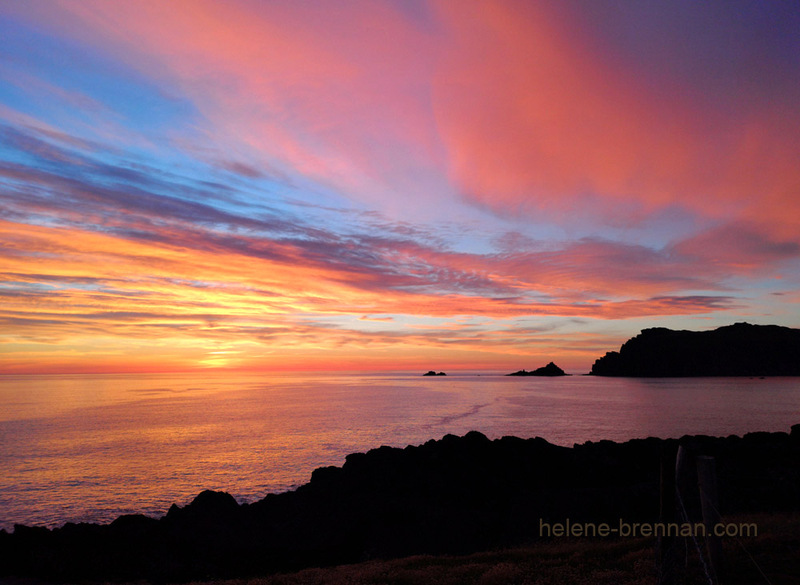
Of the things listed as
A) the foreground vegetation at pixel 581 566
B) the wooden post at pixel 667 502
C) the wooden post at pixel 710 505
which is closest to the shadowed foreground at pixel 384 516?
the foreground vegetation at pixel 581 566

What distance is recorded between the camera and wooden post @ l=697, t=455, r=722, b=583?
10.1 meters

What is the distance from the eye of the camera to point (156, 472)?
36.1m

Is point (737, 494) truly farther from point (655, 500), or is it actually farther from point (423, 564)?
point (423, 564)

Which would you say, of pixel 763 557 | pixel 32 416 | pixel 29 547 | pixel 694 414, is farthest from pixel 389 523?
pixel 32 416

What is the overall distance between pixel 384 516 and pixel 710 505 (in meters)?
13.4

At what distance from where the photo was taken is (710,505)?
10.1 meters

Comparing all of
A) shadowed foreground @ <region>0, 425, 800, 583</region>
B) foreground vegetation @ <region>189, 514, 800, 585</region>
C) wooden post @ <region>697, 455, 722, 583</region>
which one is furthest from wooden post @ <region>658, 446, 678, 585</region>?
shadowed foreground @ <region>0, 425, 800, 583</region>

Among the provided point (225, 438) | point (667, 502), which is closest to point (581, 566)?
point (667, 502)

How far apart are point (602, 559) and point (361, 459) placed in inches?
642

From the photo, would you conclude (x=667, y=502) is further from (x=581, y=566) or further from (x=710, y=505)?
(x=581, y=566)

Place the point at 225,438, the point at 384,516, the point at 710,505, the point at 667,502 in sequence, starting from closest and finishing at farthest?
1. the point at 667,502
2. the point at 710,505
3. the point at 384,516
4. the point at 225,438

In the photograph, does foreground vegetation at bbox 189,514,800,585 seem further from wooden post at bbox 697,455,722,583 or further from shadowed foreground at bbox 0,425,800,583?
shadowed foreground at bbox 0,425,800,583

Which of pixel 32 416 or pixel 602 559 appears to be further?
pixel 32 416

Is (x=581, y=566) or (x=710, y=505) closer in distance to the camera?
(x=710, y=505)
